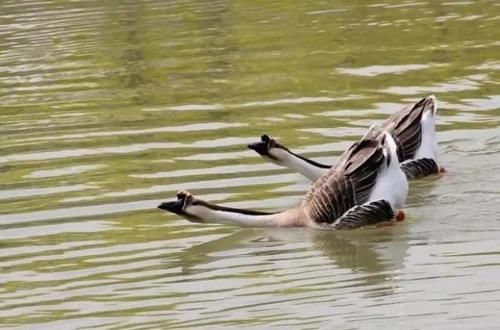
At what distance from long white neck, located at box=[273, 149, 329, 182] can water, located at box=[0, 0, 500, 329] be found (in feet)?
1.00

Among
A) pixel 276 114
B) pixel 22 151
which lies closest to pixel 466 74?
pixel 276 114

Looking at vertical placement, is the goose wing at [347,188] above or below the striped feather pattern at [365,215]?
above

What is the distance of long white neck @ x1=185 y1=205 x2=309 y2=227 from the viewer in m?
11.7

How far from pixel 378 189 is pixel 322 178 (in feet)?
1.67

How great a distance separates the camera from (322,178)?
12.4 meters

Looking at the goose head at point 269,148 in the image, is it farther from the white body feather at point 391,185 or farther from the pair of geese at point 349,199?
the white body feather at point 391,185

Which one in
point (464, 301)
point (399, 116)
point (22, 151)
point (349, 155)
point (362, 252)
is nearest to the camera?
point (464, 301)

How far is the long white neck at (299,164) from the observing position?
41.7 feet

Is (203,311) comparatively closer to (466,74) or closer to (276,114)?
(276,114)

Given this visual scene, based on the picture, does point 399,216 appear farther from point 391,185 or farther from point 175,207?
point 175,207

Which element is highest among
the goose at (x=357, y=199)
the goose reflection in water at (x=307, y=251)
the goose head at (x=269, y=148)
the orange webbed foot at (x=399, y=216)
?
the goose head at (x=269, y=148)

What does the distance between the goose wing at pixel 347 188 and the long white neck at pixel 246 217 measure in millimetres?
127

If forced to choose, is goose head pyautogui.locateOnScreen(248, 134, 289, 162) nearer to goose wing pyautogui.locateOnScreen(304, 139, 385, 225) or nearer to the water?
the water

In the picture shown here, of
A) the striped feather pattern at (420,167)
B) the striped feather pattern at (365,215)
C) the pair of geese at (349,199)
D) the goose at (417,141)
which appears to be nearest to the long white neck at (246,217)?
the pair of geese at (349,199)
